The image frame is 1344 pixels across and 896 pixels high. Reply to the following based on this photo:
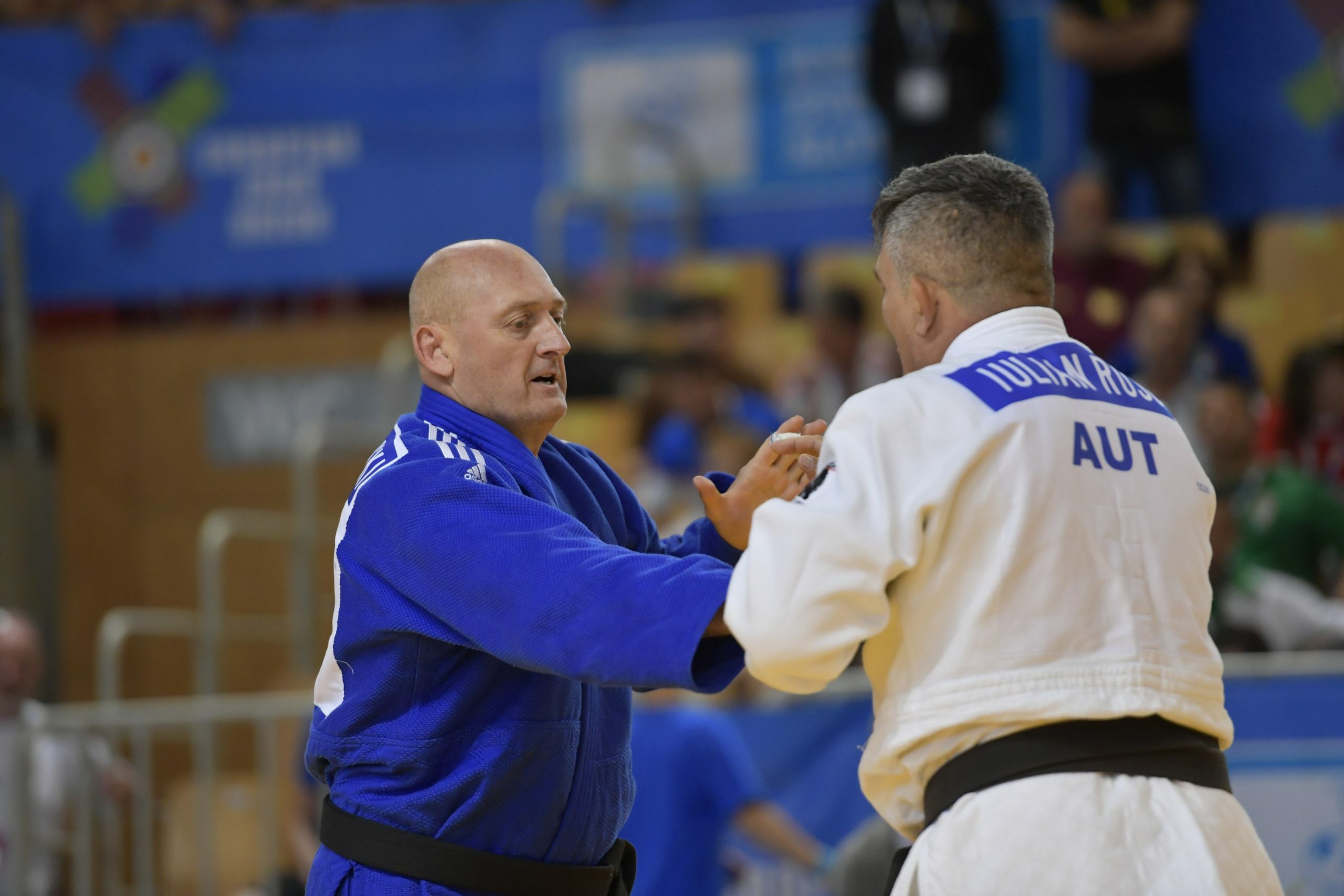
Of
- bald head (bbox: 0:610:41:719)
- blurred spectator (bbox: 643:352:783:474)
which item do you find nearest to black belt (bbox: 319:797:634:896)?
blurred spectator (bbox: 643:352:783:474)

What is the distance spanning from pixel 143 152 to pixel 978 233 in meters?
8.26

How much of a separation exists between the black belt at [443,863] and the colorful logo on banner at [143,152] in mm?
7683

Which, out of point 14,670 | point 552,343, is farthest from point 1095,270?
point 14,670

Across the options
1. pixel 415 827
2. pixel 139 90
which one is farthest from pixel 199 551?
pixel 415 827

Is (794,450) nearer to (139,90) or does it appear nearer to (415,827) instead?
(415,827)

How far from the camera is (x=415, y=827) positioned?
2979 mm

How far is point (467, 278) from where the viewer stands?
324 cm

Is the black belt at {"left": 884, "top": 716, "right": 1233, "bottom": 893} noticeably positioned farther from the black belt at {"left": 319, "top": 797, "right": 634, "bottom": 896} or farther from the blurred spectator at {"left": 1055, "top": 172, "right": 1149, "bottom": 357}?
the blurred spectator at {"left": 1055, "top": 172, "right": 1149, "bottom": 357}

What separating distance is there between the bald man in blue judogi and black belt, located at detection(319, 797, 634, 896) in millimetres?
21

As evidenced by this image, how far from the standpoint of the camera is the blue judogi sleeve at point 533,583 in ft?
8.83

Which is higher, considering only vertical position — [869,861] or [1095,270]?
[1095,270]

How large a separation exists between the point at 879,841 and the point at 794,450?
1.84 m

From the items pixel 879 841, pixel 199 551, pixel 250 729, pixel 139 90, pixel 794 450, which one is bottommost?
pixel 250 729

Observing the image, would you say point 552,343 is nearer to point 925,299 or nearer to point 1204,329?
point 925,299
